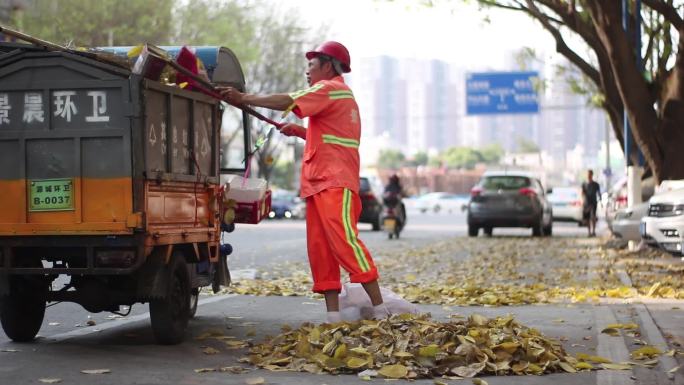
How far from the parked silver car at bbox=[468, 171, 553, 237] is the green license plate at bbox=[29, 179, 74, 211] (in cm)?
2262

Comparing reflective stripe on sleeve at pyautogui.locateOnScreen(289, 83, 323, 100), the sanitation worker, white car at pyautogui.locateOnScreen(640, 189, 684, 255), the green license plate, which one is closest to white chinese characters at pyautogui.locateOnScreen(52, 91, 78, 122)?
the green license plate

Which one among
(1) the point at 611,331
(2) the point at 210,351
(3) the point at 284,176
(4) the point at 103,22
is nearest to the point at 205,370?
(2) the point at 210,351

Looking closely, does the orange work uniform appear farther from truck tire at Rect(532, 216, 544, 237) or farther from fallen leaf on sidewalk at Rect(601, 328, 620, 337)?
truck tire at Rect(532, 216, 544, 237)

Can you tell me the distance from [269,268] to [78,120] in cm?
1036

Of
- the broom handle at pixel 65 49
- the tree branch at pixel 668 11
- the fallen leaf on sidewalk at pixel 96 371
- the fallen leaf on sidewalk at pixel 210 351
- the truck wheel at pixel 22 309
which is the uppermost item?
the tree branch at pixel 668 11

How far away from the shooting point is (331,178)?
8.50 meters

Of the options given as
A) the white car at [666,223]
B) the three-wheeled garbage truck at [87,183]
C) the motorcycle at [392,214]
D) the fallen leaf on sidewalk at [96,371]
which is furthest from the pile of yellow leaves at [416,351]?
the motorcycle at [392,214]

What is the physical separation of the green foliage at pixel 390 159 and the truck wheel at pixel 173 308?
475 feet

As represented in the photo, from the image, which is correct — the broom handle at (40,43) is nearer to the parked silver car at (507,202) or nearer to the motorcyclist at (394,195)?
the motorcyclist at (394,195)

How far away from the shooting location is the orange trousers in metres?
8.46

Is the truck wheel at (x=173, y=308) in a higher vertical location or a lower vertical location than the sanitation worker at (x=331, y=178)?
lower

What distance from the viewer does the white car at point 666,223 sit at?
16.1 metres

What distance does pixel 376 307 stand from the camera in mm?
8531

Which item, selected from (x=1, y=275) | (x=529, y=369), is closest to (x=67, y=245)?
(x=1, y=275)
